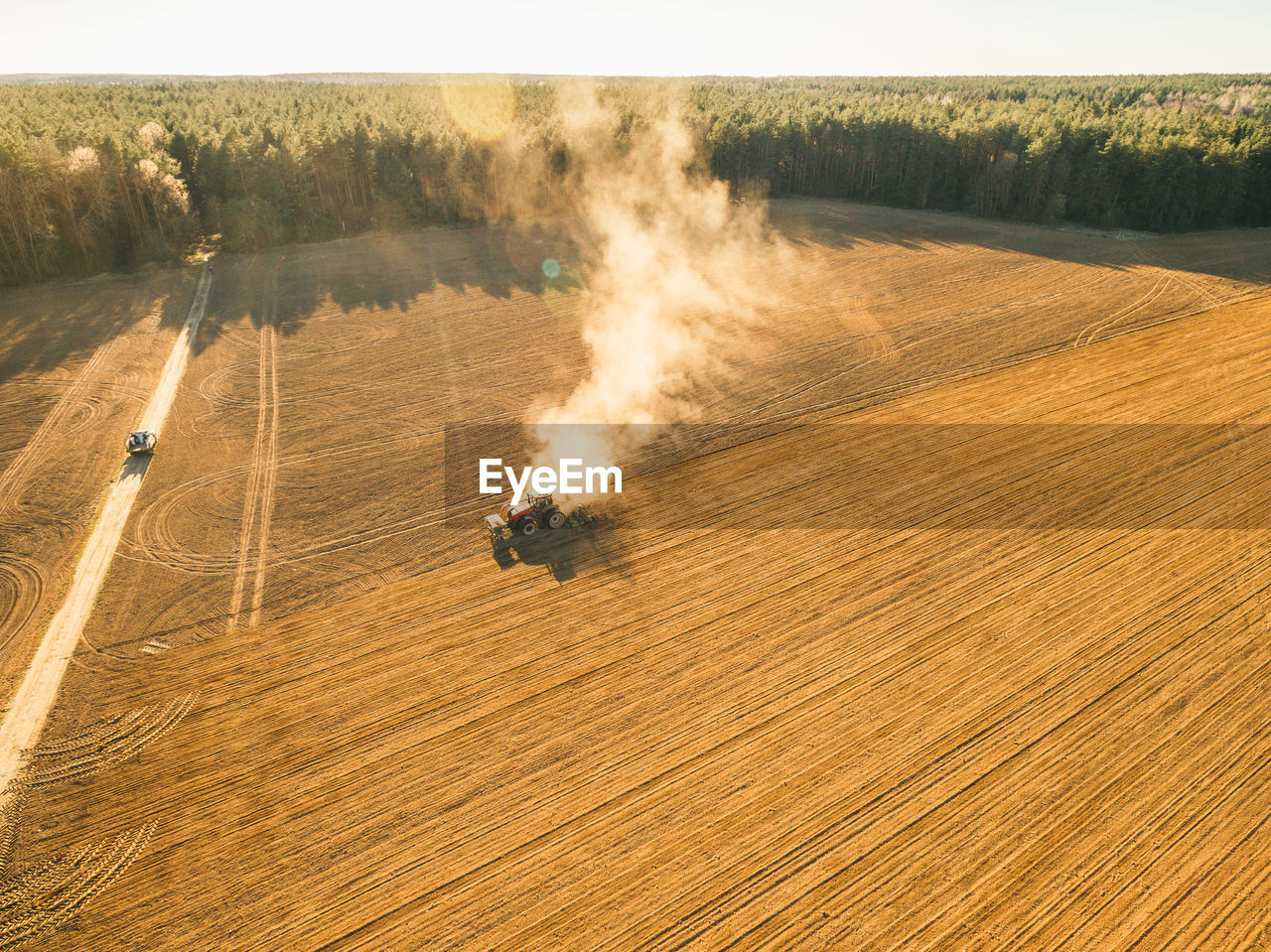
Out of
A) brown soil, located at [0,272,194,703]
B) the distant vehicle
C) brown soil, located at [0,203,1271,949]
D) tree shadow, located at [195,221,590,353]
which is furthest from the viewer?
tree shadow, located at [195,221,590,353]

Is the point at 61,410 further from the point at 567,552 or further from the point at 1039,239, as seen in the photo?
the point at 1039,239

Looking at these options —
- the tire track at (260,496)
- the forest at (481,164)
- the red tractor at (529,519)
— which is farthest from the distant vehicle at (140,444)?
the forest at (481,164)

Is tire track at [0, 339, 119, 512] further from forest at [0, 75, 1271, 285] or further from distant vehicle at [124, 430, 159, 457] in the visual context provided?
forest at [0, 75, 1271, 285]

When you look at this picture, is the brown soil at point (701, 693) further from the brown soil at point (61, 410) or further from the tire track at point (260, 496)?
the brown soil at point (61, 410)

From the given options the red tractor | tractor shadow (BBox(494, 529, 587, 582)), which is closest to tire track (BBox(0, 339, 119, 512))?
the red tractor

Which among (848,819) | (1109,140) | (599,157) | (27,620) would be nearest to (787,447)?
(848,819)

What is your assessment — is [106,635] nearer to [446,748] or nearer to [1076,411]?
[446,748]
